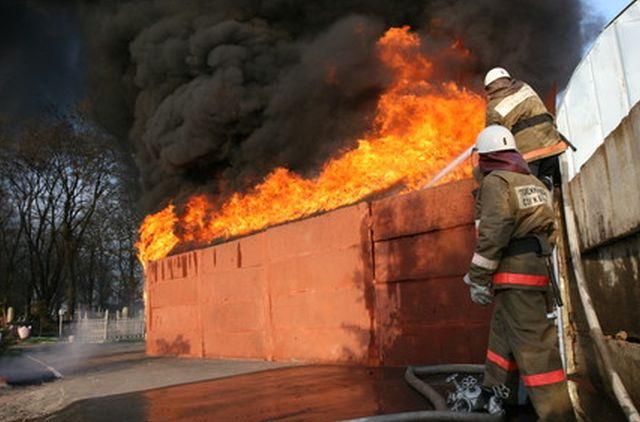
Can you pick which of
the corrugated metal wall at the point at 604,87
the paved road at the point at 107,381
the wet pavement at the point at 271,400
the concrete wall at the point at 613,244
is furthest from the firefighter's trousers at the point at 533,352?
Answer: the paved road at the point at 107,381

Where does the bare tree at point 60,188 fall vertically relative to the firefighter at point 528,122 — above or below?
above

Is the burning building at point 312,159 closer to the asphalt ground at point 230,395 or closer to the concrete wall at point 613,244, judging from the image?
the asphalt ground at point 230,395

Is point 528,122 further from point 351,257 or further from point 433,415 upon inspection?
point 351,257

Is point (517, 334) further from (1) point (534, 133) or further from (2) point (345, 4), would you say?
(2) point (345, 4)

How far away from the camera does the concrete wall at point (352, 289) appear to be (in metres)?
5.41

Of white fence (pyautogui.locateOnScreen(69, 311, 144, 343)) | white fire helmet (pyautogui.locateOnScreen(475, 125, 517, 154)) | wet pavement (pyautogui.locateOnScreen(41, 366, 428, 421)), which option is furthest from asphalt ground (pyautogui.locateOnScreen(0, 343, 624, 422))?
white fence (pyautogui.locateOnScreen(69, 311, 144, 343))

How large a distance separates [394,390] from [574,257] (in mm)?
2017

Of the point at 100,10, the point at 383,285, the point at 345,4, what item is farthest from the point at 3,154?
the point at 383,285

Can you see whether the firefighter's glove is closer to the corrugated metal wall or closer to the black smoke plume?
the corrugated metal wall

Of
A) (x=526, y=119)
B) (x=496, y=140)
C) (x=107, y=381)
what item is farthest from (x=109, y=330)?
(x=496, y=140)

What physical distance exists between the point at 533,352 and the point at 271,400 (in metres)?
2.48

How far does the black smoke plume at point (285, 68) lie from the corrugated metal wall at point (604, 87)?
7840 mm

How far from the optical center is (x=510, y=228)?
9.63 feet

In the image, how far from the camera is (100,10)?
16484 mm
